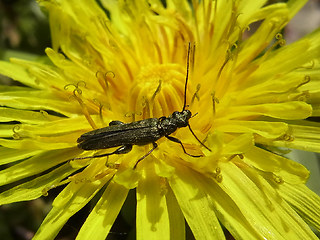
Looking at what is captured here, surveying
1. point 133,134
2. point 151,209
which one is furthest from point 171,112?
point 151,209

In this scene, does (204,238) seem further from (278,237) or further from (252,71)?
(252,71)

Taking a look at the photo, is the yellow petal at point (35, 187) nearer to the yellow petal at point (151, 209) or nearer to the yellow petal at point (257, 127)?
the yellow petal at point (151, 209)

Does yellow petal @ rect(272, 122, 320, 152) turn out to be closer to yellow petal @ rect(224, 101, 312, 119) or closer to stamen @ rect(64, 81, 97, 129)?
yellow petal @ rect(224, 101, 312, 119)

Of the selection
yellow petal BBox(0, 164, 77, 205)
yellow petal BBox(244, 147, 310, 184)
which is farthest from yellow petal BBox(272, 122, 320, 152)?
yellow petal BBox(0, 164, 77, 205)

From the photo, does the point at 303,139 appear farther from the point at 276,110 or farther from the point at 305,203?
the point at 305,203

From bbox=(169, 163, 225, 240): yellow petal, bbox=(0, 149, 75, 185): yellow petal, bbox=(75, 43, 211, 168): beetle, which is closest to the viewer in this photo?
bbox=(169, 163, 225, 240): yellow petal

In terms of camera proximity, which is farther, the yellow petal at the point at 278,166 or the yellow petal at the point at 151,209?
the yellow petal at the point at 278,166

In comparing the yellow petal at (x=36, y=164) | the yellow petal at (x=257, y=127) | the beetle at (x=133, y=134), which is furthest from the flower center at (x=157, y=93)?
the yellow petal at (x=36, y=164)
